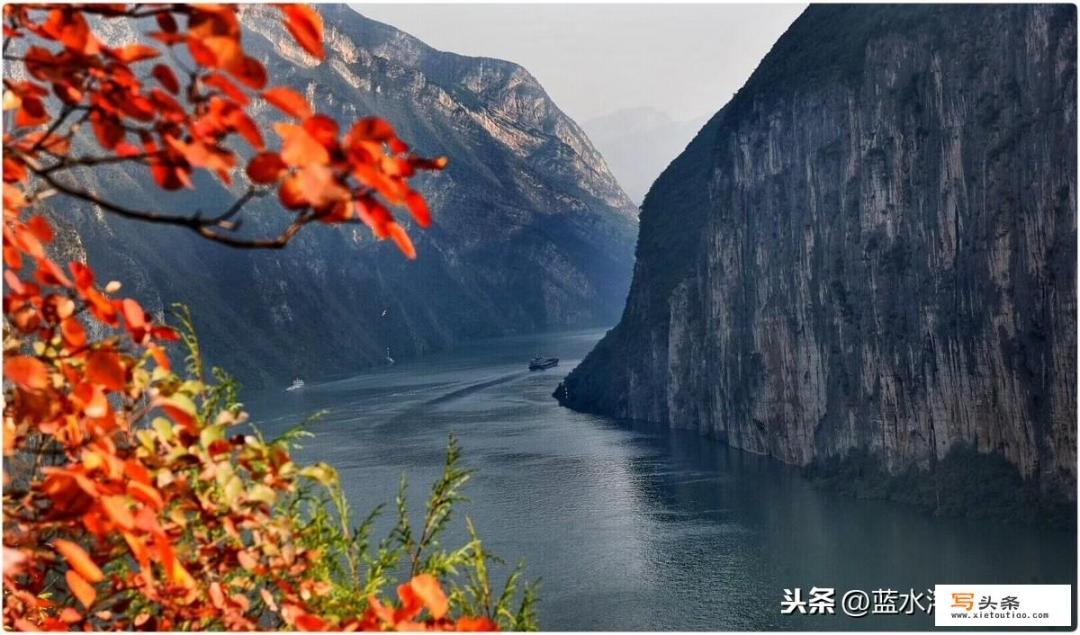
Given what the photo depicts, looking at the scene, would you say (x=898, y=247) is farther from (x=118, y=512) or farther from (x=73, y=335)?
(x=118, y=512)

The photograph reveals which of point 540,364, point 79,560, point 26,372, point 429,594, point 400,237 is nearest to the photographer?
point 400,237

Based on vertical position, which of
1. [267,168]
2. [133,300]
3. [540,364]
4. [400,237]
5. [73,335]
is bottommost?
[540,364]

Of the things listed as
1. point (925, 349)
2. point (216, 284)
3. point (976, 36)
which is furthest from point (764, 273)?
point (216, 284)

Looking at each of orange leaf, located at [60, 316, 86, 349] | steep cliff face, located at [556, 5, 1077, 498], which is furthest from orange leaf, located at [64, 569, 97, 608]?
steep cliff face, located at [556, 5, 1077, 498]

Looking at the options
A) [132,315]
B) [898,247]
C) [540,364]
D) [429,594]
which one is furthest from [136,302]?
[540,364]

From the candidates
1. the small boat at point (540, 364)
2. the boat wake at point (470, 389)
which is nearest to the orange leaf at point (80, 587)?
the boat wake at point (470, 389)

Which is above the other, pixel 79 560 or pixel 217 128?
pixel 217 128

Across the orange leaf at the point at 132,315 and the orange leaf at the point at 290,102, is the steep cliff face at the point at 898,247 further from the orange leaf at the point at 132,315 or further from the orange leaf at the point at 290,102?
the orange leaf at the point at 290,102
